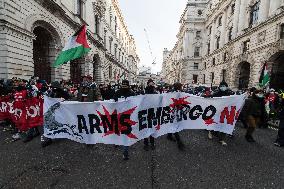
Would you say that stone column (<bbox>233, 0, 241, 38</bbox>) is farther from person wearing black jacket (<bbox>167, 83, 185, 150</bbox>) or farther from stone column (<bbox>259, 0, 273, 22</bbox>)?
person wearing black jacket (<bbox>167, 83, 185, 150</bbox>)

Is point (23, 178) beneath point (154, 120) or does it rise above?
beneath

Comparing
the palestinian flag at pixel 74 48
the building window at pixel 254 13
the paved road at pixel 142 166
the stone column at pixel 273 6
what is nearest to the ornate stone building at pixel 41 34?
the palestinian flag at pixel 74 48

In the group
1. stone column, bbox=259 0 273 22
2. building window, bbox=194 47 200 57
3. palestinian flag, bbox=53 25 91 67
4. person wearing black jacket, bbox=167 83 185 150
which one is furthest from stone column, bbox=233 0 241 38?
palestinian flag, bbox=53 25 91 67

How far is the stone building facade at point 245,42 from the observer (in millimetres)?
20344

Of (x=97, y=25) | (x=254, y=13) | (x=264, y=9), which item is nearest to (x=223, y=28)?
(x=254, y=13)

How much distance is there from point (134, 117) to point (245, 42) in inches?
1134

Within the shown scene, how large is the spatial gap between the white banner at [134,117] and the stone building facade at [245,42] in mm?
18424

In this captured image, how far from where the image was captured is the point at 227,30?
117 feet

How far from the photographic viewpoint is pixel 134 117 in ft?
15.1

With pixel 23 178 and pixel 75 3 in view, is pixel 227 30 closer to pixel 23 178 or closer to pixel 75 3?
pixel 75 3

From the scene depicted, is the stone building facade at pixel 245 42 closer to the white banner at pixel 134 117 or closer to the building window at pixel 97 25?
the white banner at pixel 134 117

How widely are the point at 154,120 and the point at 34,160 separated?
3.01 meters

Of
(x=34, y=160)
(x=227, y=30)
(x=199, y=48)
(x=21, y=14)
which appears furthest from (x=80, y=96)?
(x=199, y=48)

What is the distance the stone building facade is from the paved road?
19073 mm
